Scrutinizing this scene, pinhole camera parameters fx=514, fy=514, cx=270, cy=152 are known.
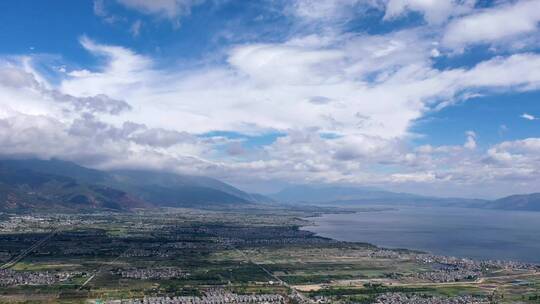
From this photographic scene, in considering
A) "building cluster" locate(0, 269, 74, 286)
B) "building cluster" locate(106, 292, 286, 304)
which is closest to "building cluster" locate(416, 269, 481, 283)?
"building cluster" locate(106, 292, 286, 304)

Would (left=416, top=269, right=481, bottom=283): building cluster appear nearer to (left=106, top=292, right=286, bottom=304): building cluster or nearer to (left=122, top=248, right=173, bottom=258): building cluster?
(left=106, top=292, right=286, bottom=304): building cluster

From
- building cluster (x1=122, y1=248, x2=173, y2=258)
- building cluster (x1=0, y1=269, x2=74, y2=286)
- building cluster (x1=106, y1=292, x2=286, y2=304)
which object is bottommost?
building cluster (x1=106, y1=292, x2=286, y2=304)

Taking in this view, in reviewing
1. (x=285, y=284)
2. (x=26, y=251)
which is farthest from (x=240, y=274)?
(x=26, y=251)

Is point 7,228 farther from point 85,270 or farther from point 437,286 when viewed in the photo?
point 437,286

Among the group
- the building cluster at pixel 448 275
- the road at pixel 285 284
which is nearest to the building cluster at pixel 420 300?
the road at pixel 285 284

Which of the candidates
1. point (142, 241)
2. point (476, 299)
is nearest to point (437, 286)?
point (476, 299)

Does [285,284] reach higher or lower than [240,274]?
lower

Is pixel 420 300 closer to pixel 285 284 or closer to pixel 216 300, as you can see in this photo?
pixel 285 284
